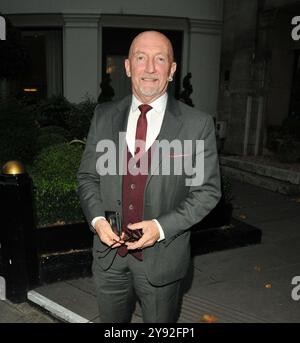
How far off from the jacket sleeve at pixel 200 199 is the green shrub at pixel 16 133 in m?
4.46

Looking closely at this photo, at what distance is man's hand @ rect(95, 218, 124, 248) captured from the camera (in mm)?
2379

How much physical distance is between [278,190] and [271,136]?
301 cm

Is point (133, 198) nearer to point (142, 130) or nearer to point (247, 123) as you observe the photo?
point (142, 130)

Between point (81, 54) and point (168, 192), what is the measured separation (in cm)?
1212

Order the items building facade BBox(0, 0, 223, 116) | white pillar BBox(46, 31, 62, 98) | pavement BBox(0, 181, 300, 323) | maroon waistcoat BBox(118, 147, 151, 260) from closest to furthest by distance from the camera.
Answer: maroon waistcoat BBox(118, 147, 151, 260) < pavement BBox(0, 181, 300, 323) < building facade BBox(0, 0, 223, 116) < white pillar BBox(46, 31, 62, 98)

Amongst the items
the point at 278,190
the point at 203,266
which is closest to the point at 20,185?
the point at 203,266

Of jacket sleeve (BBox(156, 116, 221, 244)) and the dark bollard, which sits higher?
jacket sleeve (BBox(156, 116, 221, 244))

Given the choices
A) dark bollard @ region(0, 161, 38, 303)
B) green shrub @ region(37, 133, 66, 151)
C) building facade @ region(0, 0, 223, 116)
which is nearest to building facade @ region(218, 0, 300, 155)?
building facade @ region(0, 0, 223, 116)

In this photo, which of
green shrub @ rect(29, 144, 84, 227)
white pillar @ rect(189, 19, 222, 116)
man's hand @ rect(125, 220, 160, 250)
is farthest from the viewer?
white pillar @ rect(189, 19, 222, 116)

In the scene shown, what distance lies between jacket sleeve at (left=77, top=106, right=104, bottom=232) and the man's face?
438mm

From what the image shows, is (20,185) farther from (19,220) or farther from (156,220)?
(156,220)

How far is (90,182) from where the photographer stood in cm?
265

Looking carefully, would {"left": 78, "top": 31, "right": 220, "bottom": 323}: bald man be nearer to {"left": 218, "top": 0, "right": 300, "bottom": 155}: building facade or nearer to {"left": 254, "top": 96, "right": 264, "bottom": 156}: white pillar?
{"left": 218, "top": 0, "right": 300, "bottom": 155}: building facade

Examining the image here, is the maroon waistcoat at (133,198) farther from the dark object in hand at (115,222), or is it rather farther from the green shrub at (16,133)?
the green shrub at (16,133)
